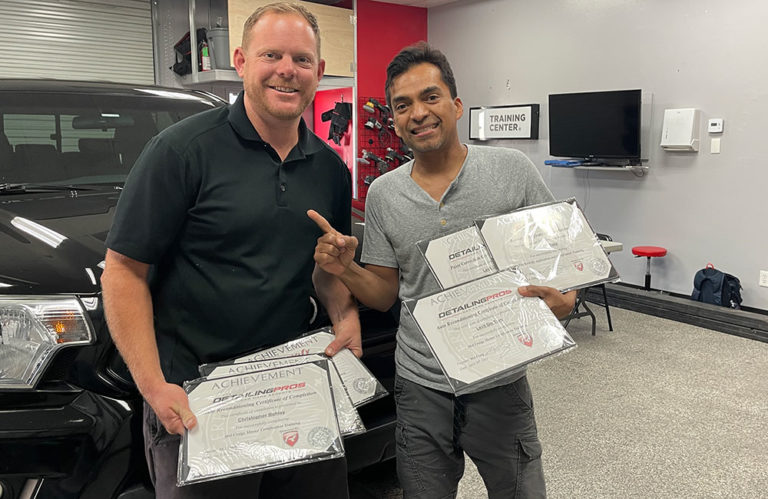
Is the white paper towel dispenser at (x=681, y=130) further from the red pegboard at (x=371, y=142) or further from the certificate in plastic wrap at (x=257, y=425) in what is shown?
the certificate in plastic wrap at (x=257, y=425)

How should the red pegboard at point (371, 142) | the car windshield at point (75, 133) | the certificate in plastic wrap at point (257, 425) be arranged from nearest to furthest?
the certificate in plastic wrap at point (257, 425) < the car windshield at point (75, 133) < the red pegboard at point (371, 142)

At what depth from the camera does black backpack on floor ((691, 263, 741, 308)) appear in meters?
5.16

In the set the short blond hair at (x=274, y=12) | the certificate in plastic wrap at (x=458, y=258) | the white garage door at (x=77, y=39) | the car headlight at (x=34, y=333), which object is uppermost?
the white garage door at (x=77, y=39)

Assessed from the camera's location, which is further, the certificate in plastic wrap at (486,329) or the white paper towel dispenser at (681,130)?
the white paper towel dispenser at (681,130)

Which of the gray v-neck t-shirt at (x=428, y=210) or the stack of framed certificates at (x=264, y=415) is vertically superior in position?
the gray v-neck t-shirt at (x=428, y=210)

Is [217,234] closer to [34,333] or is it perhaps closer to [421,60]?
[34,333]

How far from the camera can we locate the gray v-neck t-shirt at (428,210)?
1.49 metres

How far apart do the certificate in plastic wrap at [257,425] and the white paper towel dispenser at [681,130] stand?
16.7 ft

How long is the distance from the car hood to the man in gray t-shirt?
65 cm

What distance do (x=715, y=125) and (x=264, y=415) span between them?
528 centimetres

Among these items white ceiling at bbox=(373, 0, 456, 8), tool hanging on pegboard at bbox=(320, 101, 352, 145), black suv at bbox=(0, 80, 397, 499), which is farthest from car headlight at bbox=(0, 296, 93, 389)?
white ceiling at bbox=(373, 0, 456, 8)

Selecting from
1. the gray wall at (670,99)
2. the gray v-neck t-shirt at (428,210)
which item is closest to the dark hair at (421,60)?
the gray v-neck t-shirt at (428,210)

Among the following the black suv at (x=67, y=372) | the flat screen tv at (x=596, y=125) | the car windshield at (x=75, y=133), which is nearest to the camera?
the black suv at (x=67, y=372)

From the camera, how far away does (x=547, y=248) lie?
1.44 m
